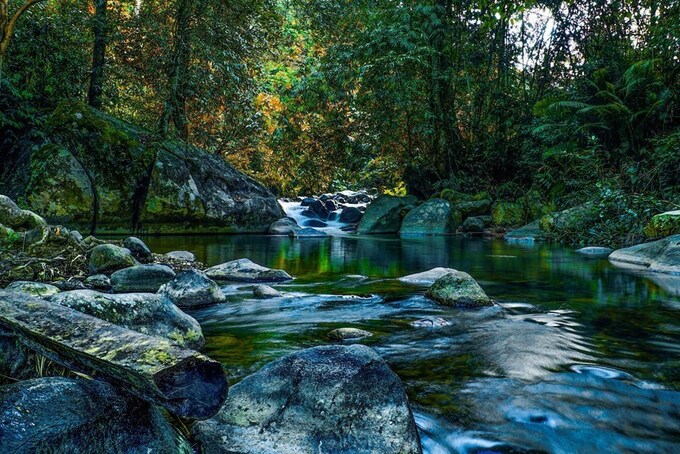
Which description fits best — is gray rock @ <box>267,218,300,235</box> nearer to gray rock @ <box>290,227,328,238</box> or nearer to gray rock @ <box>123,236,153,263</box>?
gray rock @ <box>290,227,328,238</box>

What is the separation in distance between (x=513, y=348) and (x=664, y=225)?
6793 millimetres

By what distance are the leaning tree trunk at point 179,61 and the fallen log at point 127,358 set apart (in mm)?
12011

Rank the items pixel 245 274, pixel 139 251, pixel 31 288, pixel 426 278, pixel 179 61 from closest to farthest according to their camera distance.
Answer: pixel 31 288
pixel 426 278
pixel 245 274
pixel 139 251
pixel 179 61

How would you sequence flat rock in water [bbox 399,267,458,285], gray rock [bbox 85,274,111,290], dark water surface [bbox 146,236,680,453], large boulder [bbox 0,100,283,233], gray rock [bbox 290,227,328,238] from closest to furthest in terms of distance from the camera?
dark water surface [bbox 146,236,680,453]
gray rock [bbox 85,274,111,290]
flat rock in water [bbox 399,267,458,285]
large boulder [bbox 0,100,283,233]
gray rock [bbox 290,227,328,238]

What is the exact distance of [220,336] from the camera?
Answer: 10.5ft

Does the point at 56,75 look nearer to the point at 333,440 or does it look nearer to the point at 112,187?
the point at 112,187

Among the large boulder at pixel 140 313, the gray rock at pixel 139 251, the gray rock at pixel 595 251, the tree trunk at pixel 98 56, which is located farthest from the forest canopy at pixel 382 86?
the large boulder at pixel 140 313

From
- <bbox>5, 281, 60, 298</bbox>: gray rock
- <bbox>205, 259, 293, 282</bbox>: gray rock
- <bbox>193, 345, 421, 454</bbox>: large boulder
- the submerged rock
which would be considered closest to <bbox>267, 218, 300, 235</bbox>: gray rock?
<bbox>205, 259, 293, 282</bbox>: gray rock

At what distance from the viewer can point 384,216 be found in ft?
51.3

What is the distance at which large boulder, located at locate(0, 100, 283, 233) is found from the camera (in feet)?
33.4

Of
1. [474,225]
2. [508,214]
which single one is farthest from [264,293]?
[508,214]

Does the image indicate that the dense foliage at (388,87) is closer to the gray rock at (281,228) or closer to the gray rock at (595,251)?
the gray rock at (595,251)

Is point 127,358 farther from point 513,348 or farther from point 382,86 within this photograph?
point 382,86

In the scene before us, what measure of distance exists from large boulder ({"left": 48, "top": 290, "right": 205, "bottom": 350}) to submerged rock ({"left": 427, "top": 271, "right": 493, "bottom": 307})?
2137 mm
